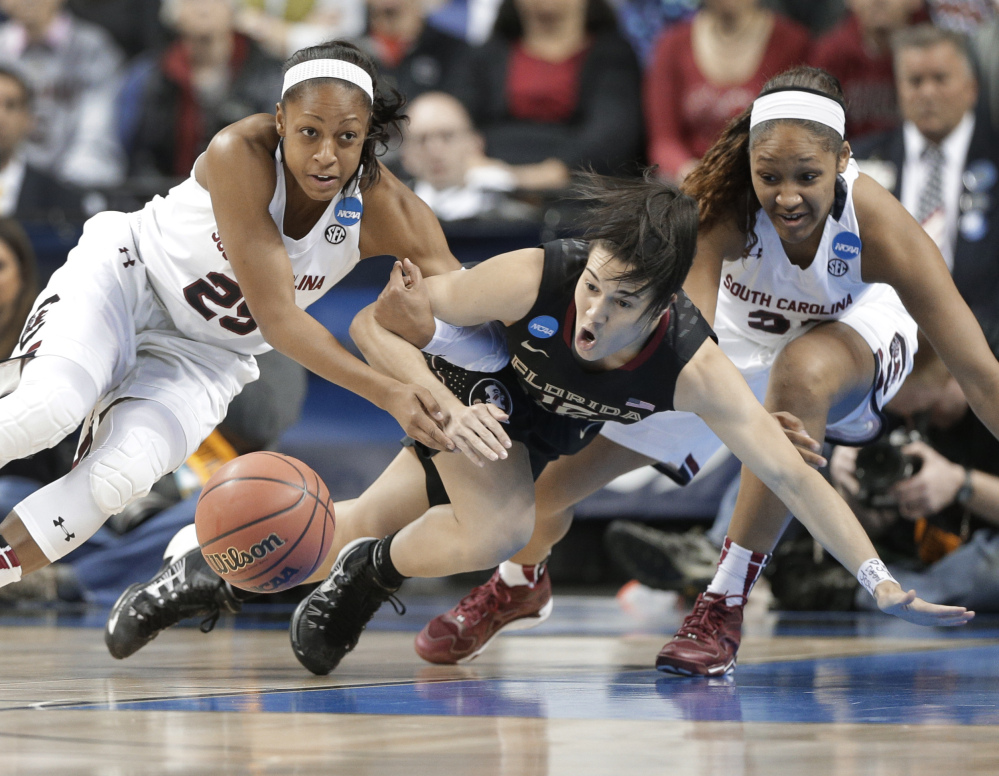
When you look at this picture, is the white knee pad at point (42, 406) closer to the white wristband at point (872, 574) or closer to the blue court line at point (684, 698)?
the blue court line at point (684, 698)

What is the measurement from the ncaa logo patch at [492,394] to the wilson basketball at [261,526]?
552mm

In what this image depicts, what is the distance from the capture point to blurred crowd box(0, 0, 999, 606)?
6.39 metres

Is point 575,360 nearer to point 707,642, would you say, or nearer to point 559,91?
point 707,642

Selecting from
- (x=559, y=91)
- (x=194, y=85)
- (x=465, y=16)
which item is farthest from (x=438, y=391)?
(x=465, y=16)

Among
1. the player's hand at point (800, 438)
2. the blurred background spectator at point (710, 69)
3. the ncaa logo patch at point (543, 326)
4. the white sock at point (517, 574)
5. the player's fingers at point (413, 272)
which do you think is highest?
the blurred background spectator at point (710, 69)

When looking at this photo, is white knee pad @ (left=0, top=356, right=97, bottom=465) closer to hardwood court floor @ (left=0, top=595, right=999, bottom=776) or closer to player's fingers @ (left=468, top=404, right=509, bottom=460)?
hardwood court floor @ (left=0, top=595, right=999, bottom=776)

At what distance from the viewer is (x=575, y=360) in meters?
3.51

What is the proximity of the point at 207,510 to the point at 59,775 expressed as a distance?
59.6 inches

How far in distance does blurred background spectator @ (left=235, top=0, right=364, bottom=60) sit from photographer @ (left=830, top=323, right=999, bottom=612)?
476 centimetres

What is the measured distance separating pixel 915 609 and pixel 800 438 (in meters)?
0.69

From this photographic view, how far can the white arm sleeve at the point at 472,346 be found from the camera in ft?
11.9

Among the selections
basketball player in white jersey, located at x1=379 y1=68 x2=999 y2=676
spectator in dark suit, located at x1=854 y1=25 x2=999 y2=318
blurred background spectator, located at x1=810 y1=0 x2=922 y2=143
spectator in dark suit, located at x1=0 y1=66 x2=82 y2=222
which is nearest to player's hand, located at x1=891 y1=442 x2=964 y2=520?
spectator in dark suit, located at x1=854 y1=25 x2=999 y2=318

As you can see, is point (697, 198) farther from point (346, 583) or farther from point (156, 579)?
point (156, 579)

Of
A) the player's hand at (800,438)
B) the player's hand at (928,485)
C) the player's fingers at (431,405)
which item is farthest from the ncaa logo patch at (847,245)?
the player's hand at (928,485)
